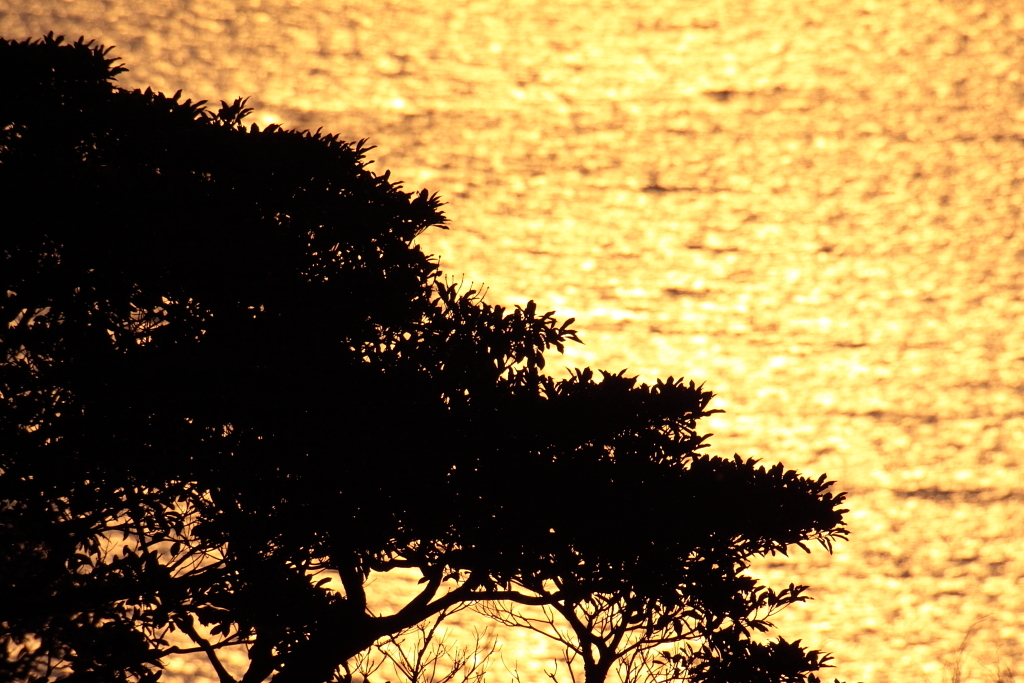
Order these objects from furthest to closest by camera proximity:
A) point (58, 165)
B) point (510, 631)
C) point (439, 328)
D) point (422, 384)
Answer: point (510, 631), point (439, 328), point (422, 384), point (58, 165)

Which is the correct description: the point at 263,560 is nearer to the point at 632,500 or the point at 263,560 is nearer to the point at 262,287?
the point at 262,287

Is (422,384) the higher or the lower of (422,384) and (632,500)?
the higher

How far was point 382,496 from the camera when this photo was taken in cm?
903

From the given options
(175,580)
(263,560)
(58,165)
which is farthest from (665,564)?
(58,165)

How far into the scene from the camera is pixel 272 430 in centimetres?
886

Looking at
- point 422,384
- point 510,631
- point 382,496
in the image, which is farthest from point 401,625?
point 510,631

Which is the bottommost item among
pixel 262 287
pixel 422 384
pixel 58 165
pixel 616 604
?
pixel 616 604

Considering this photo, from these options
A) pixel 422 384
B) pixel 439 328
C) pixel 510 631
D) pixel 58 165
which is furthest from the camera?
pixel 510 631

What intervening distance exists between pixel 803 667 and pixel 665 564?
79.2 inches

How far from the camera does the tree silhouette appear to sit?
8602 mm

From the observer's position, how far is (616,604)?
416 inches

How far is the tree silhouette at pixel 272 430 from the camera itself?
8.60 meters

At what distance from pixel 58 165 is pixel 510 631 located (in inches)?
390

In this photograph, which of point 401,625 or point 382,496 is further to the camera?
point 401,625
